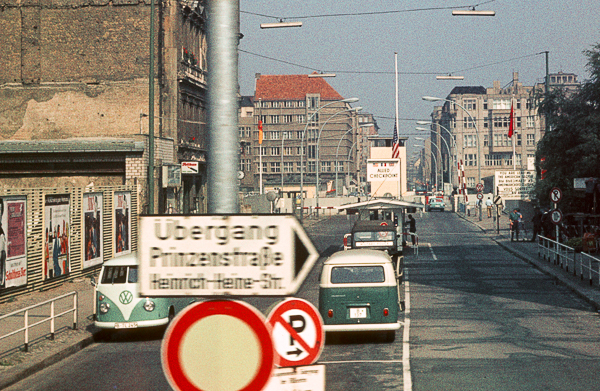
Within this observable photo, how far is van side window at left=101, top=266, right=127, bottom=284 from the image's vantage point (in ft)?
55.0

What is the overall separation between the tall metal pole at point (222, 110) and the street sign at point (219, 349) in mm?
646

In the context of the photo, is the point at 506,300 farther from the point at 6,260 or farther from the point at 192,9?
the point at 192,9

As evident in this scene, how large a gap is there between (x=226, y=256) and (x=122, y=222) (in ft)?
92.9

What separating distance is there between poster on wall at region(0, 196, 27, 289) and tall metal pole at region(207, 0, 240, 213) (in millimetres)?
18023

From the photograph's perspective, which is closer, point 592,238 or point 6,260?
point 6,260

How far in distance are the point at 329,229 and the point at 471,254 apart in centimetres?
2286

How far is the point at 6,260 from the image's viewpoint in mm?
20891

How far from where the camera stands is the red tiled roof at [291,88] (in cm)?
16738

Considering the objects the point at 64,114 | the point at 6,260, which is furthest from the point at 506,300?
the point at 64,114

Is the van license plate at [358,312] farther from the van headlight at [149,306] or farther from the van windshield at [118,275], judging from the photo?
the van windshield at [118,275]

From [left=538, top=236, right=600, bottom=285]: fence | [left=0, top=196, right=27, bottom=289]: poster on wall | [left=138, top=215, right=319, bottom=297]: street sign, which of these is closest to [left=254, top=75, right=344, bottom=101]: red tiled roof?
[left=538, top=236, right=600, bottom=285]: fence

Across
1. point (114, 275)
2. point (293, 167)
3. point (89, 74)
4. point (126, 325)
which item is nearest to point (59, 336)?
point (126, 325)

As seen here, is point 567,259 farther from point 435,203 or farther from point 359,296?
point 435,203

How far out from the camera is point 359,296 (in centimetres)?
1546
